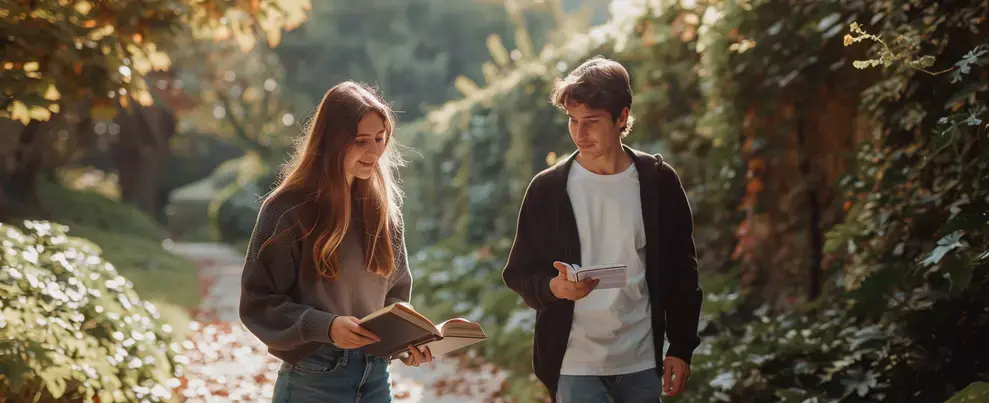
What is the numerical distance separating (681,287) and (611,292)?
27cm

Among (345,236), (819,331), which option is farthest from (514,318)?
(345,236)

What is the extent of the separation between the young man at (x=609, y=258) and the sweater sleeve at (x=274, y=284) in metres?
0.83

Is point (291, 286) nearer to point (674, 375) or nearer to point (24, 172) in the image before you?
point (674, 375)

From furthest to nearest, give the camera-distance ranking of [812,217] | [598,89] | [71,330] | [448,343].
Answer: [812,217], [71,330], [598,89], [448,343]

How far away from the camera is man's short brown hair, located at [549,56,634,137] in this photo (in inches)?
142

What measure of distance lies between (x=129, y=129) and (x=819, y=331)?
19017 millimetres

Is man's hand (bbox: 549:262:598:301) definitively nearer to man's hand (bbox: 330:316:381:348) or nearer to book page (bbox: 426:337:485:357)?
book page (bbox: 426:337:485:357)

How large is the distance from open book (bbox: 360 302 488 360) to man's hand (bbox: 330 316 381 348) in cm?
2

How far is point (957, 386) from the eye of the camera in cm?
474

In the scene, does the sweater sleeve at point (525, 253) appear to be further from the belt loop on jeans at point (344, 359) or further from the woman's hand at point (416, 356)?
the belt loop on jeans at point (344, 359)

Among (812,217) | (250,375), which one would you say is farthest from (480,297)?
(812,217)

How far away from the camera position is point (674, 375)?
3754mm

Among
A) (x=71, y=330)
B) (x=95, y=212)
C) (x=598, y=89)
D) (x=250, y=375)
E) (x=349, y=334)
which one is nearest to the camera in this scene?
(x=349, y=334)

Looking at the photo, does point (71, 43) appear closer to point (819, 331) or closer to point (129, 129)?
point (819, 331)
